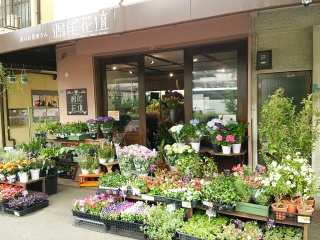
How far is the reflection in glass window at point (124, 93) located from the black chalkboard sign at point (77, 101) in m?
0.70

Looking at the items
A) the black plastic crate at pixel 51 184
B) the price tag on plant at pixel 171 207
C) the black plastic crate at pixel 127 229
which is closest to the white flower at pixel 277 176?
the price tag on plant at pixel 171 207

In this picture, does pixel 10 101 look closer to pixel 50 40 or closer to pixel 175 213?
pixel 50 40

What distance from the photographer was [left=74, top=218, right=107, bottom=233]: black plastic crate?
14.1ft

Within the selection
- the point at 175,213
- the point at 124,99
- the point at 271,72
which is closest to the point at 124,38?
the point at 124,99

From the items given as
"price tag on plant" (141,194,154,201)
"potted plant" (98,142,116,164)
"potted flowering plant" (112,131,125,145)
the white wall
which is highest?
the white wall

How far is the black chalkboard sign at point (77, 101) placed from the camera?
774 centimetres

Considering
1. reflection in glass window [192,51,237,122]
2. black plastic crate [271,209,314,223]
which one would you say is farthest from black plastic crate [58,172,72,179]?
black plastic crate [271,209,314,223]

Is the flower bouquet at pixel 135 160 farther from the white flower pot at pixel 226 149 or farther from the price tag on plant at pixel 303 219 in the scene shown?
the price tag on plant at pixel 303 219

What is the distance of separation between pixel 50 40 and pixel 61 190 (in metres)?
3.41

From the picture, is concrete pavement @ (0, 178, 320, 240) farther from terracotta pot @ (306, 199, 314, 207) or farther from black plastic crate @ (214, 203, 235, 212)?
black plastic crate @ (214, 203, 235, 212)

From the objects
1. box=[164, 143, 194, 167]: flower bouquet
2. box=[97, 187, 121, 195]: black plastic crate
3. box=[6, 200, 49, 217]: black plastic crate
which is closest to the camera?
box=[97, 187, 121, 195]: black plastic crate

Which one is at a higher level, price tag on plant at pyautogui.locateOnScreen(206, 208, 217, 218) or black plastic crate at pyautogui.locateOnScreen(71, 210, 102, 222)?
price tag on plant at pyautogui.locateOnScreen(206, 208, 217, 218)

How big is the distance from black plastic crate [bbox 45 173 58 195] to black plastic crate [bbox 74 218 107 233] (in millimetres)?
1917

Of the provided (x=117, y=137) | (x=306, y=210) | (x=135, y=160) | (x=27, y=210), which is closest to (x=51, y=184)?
(x=27, y=210)
